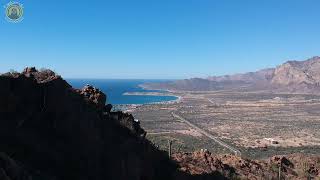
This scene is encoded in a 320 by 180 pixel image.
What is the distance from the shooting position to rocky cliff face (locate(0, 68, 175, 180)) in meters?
17.3

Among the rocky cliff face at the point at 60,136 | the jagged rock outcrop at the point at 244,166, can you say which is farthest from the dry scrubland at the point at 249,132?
the rocky cliff face at the point at 60,136

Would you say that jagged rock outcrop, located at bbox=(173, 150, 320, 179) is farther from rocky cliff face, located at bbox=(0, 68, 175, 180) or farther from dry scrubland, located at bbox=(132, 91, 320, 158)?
dry scrubland, located at bbox=(132, 91, 320, 158)

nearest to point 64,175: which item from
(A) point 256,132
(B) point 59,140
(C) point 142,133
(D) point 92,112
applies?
(B) point 59,140

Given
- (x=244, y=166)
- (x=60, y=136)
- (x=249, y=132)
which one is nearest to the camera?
(x=60, y=136)

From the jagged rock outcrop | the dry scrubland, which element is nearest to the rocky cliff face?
the jagged rock outcrop

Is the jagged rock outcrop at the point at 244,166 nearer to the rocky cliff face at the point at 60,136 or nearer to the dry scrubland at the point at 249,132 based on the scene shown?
the rocky cliff face at the point at 60,136

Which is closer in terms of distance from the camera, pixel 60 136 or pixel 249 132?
pixel 60 136

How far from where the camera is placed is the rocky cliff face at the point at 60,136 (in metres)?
17.3

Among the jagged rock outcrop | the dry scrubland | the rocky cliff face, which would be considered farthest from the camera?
the dry scrubland

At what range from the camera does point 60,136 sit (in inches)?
788

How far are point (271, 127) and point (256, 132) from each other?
49.8 feet

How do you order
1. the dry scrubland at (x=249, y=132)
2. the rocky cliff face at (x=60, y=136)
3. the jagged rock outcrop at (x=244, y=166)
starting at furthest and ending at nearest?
the dry scrubland at (x=249, y=132) → the jagged rock outcrop at (x=244, y=166) → the rocky cliff face at (x=60, y=136)

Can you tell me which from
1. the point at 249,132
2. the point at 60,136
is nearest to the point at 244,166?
the point at 60,136

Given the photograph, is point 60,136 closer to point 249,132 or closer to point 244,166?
point 244,166
